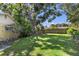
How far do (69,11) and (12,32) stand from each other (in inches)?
35.7

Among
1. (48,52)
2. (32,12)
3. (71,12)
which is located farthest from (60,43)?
(32,12)

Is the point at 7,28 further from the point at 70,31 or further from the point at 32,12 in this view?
the point at 70,31

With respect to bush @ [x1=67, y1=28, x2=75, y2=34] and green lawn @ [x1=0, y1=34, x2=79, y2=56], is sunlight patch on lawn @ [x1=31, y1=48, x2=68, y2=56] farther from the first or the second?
bush @ [x1=67, y1=28, x2=75, y2=34]

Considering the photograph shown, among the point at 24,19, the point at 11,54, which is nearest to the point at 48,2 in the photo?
the point at 24,19

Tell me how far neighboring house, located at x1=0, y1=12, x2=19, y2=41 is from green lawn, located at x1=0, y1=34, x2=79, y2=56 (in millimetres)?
127

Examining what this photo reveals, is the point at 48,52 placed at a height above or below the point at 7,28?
below

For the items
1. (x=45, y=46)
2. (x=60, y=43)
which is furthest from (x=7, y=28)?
(x=60, y=43)

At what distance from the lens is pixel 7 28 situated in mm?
3352

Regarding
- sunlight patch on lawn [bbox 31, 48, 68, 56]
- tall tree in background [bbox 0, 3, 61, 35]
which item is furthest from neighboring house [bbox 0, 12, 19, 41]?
sunlight patch on lawn [bbox 31, 48, 68, 56]

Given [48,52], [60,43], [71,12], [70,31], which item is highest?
[71,12]

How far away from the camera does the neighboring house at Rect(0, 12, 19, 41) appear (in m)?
3.35

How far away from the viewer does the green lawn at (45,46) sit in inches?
129

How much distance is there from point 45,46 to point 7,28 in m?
0.63

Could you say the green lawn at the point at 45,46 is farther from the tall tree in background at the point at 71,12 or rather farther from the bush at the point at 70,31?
the tall tree in background at the point at 71,12
